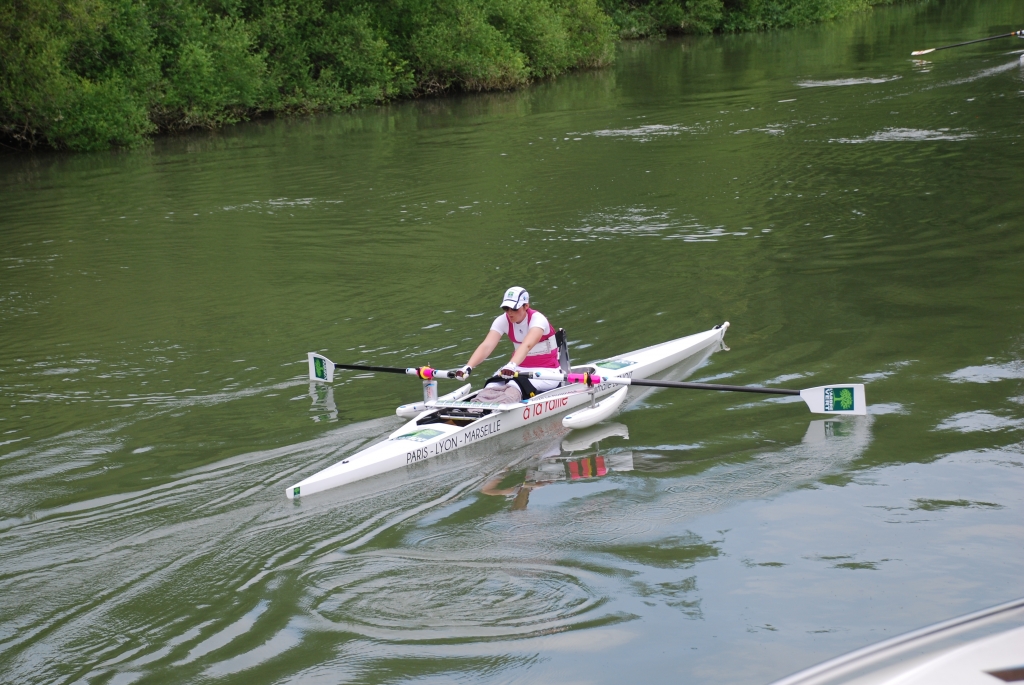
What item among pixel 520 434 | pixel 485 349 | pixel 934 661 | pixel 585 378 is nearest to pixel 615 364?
pixel 585 378

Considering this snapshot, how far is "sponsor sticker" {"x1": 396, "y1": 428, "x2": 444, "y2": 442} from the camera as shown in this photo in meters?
9.44

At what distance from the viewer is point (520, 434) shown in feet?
33.6

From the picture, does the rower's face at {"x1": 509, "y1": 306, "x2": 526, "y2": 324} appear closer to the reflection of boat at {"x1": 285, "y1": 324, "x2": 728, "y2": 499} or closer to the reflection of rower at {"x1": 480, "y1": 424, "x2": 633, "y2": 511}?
the reflection of boat at {"x1": 285, "y1": 324, "x2": 728, "y2": 499}

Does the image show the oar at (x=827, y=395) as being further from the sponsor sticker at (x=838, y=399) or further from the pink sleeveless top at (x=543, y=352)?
the pink sleeveless top at (x=543, y=352)

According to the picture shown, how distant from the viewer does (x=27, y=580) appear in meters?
7.12

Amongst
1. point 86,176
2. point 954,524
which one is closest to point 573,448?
point 954,524

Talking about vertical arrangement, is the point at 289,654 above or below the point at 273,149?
below

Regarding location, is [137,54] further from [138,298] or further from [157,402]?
[157,402]

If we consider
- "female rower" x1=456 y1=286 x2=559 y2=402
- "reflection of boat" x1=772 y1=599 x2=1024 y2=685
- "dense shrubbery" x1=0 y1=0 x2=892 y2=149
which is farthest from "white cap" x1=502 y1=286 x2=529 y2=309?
"dense shrubbery" x1=0 y1=0 x2=892 y2=149

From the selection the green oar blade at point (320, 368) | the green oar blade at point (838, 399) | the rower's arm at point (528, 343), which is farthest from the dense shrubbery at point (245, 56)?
the green oar blade at point (838, 399)

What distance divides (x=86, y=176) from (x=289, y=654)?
2339 cm

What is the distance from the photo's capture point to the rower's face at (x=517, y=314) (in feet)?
35.0

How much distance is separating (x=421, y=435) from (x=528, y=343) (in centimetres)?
173

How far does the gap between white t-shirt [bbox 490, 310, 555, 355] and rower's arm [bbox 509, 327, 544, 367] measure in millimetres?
45
